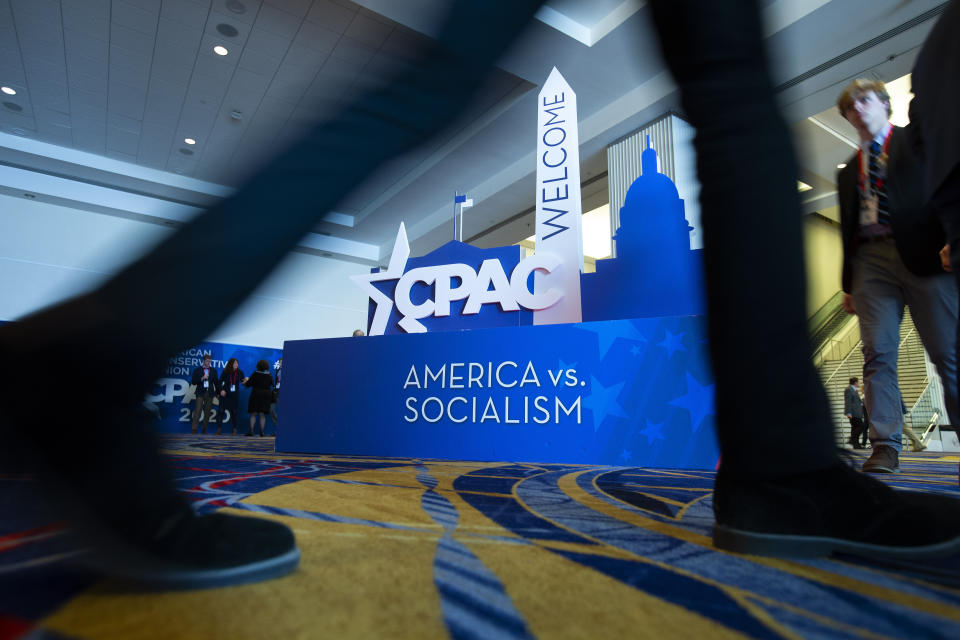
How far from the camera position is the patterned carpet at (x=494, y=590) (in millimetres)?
342

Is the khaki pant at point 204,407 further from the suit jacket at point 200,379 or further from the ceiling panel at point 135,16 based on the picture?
the ceiling panel at point 135,16

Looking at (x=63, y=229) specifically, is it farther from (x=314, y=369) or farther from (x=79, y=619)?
(x=79, y=619)

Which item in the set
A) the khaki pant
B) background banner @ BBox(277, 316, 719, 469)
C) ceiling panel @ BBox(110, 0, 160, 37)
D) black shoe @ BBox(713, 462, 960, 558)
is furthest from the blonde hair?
the khaki pant

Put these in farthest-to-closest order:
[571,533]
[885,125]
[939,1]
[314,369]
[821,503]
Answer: [939,1]
[314,369]
[885,125]
[571,533]
[821,503]

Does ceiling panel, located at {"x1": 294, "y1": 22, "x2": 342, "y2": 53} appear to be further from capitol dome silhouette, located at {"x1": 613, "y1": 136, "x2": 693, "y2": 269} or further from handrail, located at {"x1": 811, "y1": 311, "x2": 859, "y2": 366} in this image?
handrail, located at {"x1": 811, "y1": 311, "x2": 859, "y2": 366}

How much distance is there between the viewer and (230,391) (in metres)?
9.04

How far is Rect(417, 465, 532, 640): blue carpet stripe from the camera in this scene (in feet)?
1.12

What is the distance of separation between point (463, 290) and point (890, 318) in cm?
254

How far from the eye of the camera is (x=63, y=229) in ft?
30.3

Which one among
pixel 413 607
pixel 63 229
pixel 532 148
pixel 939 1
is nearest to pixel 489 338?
pixel 413 607

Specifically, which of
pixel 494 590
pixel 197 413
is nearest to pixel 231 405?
pixel 197 413

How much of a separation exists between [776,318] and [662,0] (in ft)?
1.30

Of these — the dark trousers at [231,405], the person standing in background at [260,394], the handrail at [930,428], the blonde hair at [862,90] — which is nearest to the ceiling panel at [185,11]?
the person standing in background at [260,394]

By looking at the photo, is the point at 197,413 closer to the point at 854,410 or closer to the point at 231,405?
the point at 231,405
